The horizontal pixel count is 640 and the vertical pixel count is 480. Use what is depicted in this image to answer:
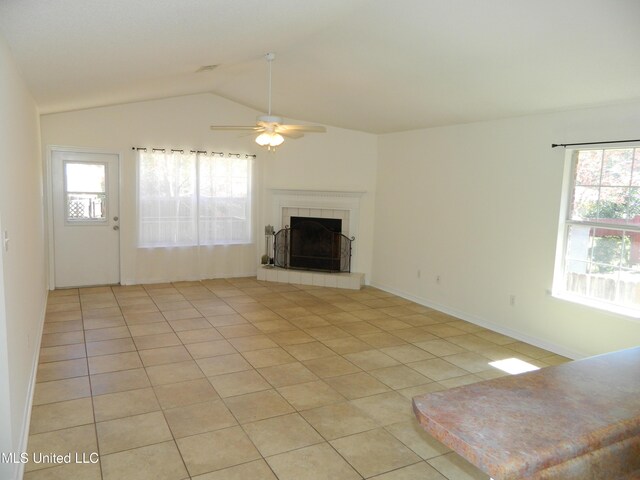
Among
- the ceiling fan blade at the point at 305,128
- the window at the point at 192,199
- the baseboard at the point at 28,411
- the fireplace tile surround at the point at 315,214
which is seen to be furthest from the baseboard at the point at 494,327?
the baseboard at the point at 28,411

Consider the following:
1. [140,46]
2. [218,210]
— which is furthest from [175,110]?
[140,46]

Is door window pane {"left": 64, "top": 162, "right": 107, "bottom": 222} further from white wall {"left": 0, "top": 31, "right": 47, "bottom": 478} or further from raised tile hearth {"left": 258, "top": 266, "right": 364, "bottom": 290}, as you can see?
white wall {"left": 0, "top": 31, "right": 47, "bottom": 478}

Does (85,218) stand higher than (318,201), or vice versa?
(318,201)

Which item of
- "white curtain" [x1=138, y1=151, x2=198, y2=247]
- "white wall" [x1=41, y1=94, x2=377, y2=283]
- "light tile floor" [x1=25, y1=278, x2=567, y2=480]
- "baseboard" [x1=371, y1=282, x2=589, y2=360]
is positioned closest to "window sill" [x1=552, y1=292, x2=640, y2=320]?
"baseboard" [x1=371, y1=282, x2=589, y2=360]

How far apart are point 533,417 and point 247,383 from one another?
2.73 metres

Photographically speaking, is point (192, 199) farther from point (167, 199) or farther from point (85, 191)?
point (85, 191)

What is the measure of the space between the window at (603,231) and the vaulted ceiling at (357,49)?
581mm

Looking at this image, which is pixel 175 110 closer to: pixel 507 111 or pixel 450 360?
pixel 507 111

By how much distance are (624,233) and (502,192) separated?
1.29m

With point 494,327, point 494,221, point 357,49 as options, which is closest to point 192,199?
point 357,49

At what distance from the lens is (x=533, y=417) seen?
115cm

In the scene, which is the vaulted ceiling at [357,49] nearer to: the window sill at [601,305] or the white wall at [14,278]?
the white wall at [14,278]

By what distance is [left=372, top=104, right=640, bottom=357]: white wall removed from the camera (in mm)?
4219

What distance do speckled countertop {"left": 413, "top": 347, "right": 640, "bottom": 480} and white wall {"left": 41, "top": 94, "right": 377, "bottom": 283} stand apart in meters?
5.90
